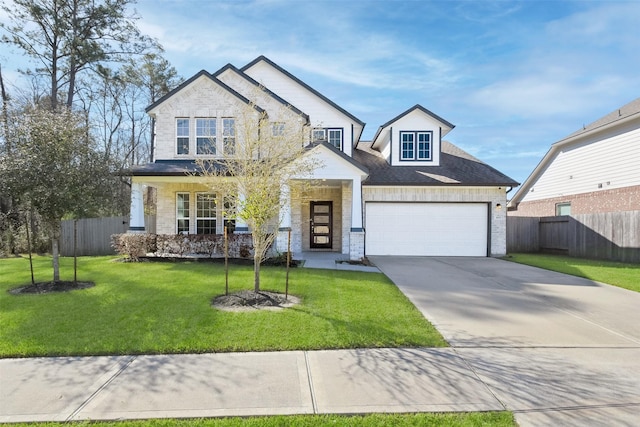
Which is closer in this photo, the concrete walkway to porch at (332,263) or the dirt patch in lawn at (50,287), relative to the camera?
the dirt patch in lawn at (50,287)

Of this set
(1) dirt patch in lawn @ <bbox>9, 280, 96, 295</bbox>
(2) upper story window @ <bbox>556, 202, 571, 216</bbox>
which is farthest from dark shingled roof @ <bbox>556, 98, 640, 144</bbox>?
(1) dirt patch in lawn @ <bbox>9, 280, 96, 295</bbox>

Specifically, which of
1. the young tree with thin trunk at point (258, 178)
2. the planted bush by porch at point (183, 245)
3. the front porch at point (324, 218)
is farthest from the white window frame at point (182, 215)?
the young tree with thin trunk at point (258, 178)

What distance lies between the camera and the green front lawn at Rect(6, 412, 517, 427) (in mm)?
3012

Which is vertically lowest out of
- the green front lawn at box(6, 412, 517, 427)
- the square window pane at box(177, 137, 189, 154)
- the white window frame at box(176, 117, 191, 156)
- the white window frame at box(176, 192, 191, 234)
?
the green front lawn at box(6, 412, 517, 427)

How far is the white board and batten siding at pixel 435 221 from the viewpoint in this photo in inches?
593

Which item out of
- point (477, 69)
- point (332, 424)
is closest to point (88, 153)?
point (332, 424)

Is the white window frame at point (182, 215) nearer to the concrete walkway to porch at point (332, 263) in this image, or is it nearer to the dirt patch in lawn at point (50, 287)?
the concrete walkway to porch at point (332, 263)

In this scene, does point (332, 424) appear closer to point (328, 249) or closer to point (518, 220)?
point (328, 249)

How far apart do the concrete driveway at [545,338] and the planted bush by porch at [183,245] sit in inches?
211

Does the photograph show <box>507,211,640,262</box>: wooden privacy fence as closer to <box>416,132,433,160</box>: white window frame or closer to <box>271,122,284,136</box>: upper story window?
<box>416,132,433,160</box>: white window frame

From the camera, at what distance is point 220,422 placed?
119 inches

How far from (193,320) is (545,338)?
5414 millimetres

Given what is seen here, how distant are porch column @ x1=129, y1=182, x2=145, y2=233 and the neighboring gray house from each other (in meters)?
21.3

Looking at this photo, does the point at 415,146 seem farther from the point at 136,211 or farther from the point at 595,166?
the point at 136,211
